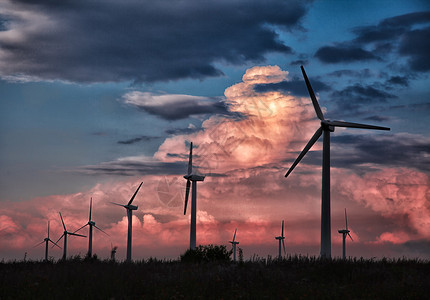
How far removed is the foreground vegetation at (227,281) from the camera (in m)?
24.6

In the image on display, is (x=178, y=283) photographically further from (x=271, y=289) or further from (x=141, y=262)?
(x=141, y=262)

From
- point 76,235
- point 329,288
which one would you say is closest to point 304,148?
point 329,288

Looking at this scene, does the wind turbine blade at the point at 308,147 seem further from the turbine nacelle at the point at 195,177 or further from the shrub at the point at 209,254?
the turbine nacelle at the point at 195,177

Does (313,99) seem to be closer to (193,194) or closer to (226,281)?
(193,194)

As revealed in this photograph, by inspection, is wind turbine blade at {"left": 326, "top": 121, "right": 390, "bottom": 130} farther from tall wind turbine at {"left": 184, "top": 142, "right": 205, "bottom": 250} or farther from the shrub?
tall wind turbine at {"left": 184, "top": 142, "right": 205, "bottom": 250}

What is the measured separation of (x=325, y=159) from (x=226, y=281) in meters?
20.8

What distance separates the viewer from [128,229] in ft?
265

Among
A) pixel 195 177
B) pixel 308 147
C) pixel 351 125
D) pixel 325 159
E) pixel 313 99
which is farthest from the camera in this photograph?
pixel 195 177

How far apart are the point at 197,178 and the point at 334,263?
1824 inches

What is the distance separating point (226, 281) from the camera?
2759 cm

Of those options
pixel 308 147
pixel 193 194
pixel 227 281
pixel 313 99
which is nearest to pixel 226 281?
pixel 227 281

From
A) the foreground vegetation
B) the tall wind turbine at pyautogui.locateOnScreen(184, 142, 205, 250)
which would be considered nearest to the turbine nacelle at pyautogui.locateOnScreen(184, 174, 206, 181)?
the tall wind turbine at pyautogui.locateOnScreen(184, 142, 205, 250)

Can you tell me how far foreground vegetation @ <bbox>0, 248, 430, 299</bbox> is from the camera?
969 inches

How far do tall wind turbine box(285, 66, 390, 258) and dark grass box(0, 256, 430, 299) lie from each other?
798 centimetres
